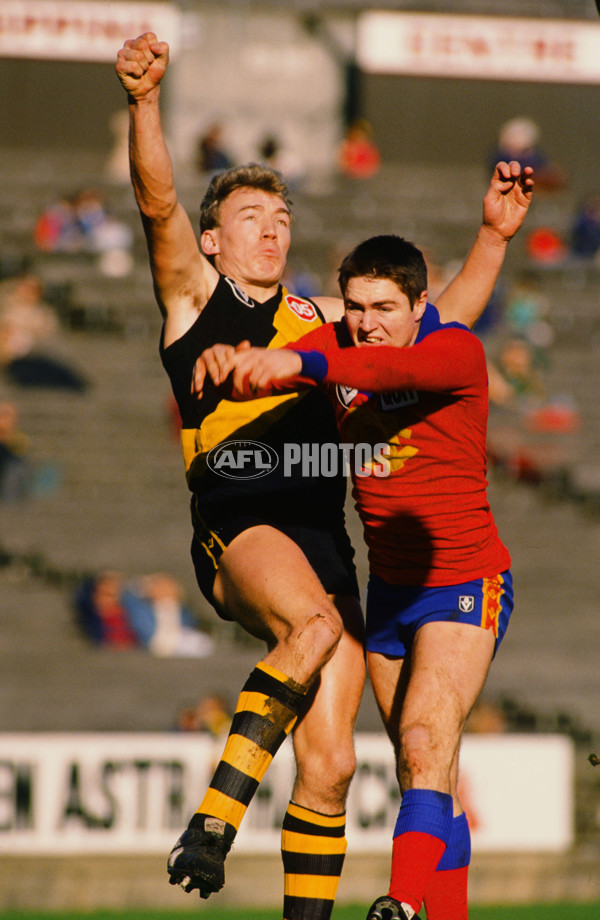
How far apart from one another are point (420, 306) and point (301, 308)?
78 cm

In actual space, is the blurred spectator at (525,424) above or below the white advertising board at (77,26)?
below

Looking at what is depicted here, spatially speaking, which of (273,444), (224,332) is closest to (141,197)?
(224,332)

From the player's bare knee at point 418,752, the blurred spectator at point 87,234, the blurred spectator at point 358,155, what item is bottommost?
the player's bare knee at point 418,752

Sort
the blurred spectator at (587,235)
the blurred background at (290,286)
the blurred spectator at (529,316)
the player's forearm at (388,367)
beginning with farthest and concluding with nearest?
the blurred spectator at (587,235) < the blurred spectator at (529,316) < the blurred background at (290,286) < the player's forearm at (388,367)

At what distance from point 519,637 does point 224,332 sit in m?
9.17

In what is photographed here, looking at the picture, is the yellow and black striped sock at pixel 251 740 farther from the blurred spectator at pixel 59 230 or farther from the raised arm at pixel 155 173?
the blurred spectator at pixel 59 230

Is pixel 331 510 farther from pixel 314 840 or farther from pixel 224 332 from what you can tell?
pixel 314 840

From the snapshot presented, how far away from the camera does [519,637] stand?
529 inches

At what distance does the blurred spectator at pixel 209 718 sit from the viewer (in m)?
10.9

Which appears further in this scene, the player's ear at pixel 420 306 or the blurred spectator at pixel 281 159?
Result: the blurred spectator at pixel 281 159

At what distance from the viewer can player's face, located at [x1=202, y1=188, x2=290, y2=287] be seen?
5.09m

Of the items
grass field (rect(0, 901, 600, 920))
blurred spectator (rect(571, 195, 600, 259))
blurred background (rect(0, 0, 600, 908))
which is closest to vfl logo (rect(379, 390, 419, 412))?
grass field (rect(0, 901, 600, 920))

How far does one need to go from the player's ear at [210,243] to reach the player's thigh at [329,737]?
1.62 m

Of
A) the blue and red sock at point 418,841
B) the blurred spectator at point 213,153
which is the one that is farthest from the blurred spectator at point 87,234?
the blue and red sock at point 418,841
